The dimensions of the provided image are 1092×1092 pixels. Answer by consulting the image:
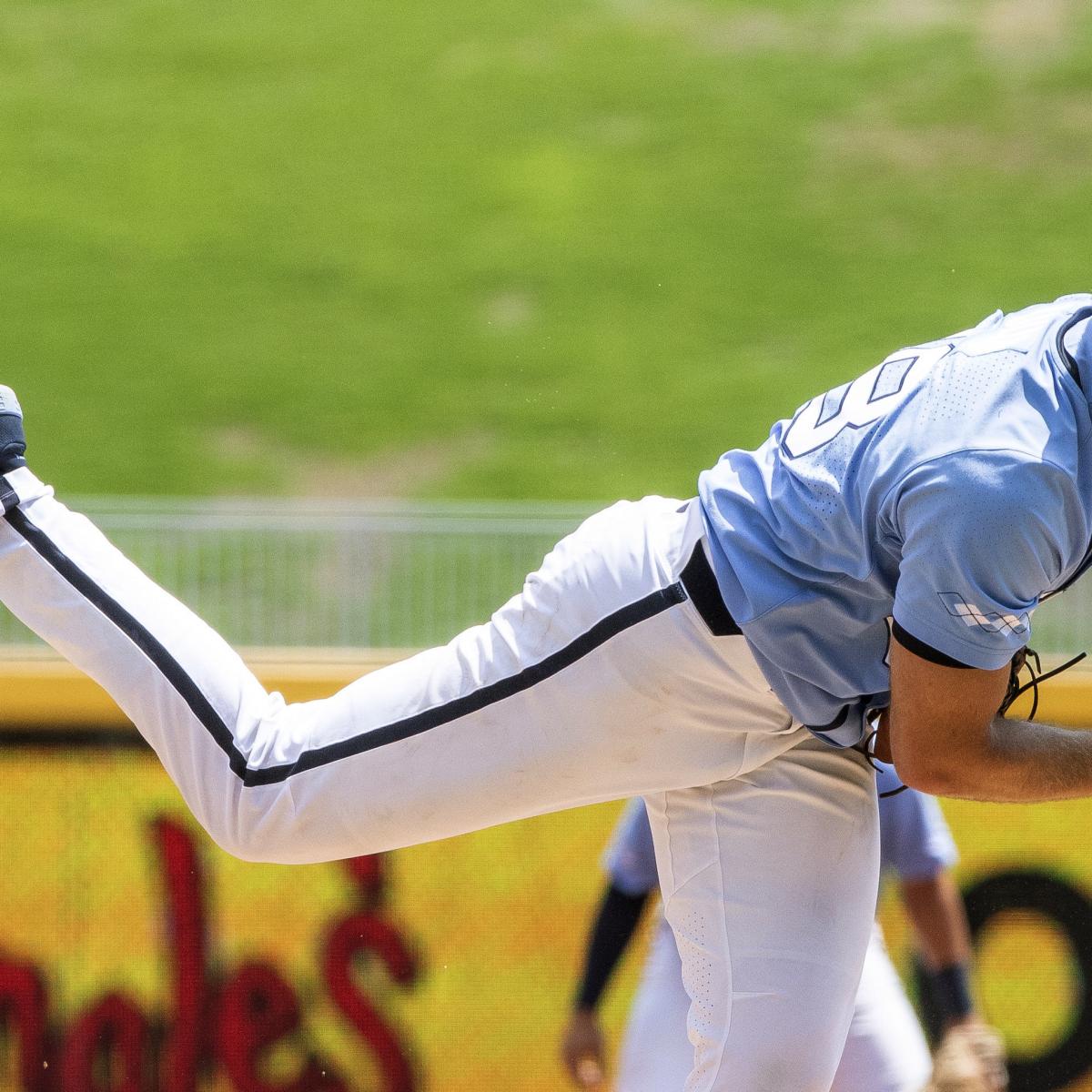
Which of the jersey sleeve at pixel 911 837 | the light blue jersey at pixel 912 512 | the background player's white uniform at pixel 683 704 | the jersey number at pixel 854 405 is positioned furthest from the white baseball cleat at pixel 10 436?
the jersey sleeve at pixel 911 837

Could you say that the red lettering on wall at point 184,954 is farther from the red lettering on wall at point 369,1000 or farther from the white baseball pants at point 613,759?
the white baseball pants at point 613,759

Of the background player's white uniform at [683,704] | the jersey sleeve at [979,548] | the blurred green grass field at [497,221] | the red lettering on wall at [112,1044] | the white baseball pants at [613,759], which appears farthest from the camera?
the blurred green grass field at [497,221]

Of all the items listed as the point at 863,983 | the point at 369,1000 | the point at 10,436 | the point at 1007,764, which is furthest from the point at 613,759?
the point at 369,1000

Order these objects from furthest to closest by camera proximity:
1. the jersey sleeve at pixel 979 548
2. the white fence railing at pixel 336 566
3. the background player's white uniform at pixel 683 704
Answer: the white fence railing at pixel 336 566 → the background player's white uniform at pixel 683 704 → the jersey sleeve at pixel 979 548

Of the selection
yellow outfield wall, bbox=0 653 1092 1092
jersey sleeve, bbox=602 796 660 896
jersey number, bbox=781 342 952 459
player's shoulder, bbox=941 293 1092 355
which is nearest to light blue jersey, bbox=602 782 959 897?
jersey sleeve, bbox=602 796 660 896

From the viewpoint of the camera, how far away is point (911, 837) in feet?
8.14

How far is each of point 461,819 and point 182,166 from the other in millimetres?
7499

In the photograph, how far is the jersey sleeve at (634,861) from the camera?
8.18ft

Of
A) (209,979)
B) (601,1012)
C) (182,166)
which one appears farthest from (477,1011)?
(182,166)

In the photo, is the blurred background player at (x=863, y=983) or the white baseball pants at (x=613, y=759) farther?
the blurred background player at (x=863, y=983)

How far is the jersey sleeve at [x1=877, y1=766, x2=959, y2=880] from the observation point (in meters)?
2.47

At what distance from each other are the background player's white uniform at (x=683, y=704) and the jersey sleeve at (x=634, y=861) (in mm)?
302

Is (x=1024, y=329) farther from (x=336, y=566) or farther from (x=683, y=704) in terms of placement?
(x=336, y=566)

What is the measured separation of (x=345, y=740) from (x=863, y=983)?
0.86 m
